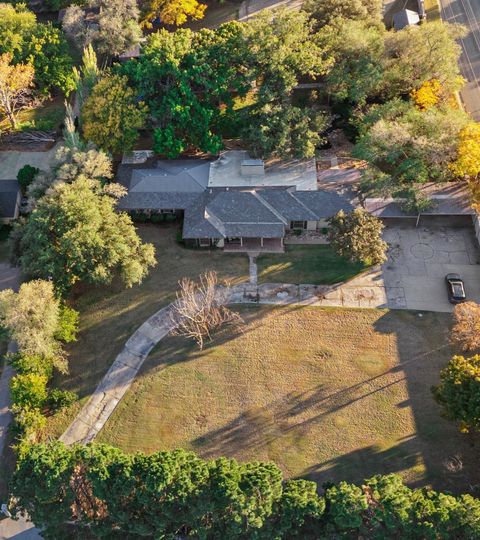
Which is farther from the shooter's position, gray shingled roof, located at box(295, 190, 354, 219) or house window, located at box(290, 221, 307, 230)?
house window, located at box(290, 221, 307, 230)

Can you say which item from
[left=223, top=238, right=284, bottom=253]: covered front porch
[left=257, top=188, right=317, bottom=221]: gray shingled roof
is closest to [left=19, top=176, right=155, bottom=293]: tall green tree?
[left=223, top=238, right=284, bottom=253]: covered front porch

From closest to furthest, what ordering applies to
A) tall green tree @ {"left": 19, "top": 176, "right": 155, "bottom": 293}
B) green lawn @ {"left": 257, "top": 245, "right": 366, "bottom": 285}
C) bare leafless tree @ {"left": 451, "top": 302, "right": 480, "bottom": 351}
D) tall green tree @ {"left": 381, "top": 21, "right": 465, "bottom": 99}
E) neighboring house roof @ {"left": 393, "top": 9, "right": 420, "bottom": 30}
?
bare leafless tree @ {"left": 451, "top": 302, "right": 480, "bottom": 351}
tall green tree @ {"left": 19, "top": 176, "right": 155, "bottom": 293}
green lawn @ {"left": 257, "top": 245, "right": 366, "bottom": 285}
tall green tree @ {"left": 381, "top": 21, "right": 465, "bottom": 99}
neighboring house roof @ {"left": 393, "top": 9, "right": 420, "bottom": 30}

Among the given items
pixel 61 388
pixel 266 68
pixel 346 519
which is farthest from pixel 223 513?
pixel 266 68

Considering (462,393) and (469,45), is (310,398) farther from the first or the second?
(469,45)

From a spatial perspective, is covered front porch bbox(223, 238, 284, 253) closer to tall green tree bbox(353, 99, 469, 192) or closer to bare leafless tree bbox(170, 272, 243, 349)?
bare leafless tree bbox(170, 272, 243, 349)

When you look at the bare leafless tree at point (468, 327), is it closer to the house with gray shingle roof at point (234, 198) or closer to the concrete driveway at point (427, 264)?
the concrete driveway at point (427, 264)

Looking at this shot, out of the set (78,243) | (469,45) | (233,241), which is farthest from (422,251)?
(469,45)

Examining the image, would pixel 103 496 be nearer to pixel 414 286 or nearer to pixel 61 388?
pixel 61 388
